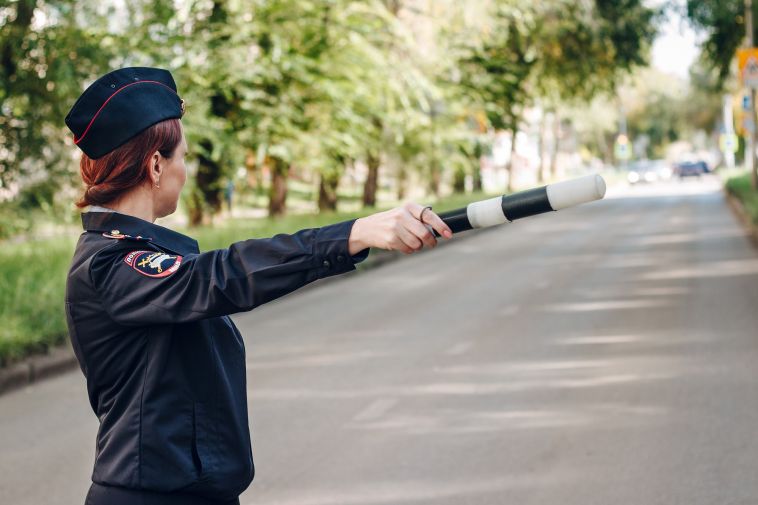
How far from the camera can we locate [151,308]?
207cm

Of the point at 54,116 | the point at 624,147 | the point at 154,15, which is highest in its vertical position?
the point at 154,15

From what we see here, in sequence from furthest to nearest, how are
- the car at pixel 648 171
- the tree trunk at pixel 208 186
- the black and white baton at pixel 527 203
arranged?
the car at pixel 648 171 → the tree trunk at pixel 208 186 → the black and white baton at pixel 527 203

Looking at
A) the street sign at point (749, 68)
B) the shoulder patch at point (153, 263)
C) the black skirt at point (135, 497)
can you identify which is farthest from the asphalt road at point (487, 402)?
the street sign at point (749, 68)

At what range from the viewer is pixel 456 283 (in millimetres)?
16219

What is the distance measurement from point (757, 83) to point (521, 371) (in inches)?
723

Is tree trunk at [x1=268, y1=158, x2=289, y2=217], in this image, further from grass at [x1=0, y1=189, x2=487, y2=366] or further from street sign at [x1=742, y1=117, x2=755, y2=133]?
street sign at [x1=742, y1=117, x2=755, y2=133]

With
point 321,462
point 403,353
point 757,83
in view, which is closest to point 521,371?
point 403,353

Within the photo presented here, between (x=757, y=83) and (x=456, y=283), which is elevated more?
(x=757, y=83)

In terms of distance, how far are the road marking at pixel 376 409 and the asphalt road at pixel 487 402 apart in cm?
2

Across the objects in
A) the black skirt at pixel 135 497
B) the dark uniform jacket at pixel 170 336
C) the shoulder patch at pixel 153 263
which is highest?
the shoulder patch at pixel 153 263

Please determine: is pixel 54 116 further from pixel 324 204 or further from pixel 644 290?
pixel 324 204

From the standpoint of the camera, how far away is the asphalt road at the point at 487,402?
5.73 metres

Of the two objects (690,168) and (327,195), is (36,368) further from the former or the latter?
(690,168)

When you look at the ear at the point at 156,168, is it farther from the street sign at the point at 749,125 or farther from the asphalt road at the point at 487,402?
the street sign at the point at 749,125
